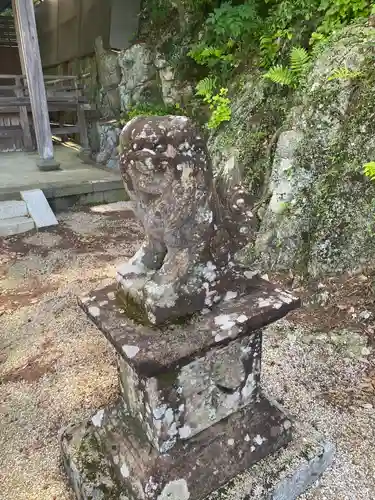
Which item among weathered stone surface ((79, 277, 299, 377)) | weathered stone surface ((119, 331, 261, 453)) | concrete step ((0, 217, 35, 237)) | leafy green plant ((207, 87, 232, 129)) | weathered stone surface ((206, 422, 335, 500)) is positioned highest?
leafy green plant ((207, 87, 232, 129))

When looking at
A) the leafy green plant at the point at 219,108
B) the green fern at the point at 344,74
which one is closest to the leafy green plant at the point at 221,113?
the leafy green plant at the point at 219,108

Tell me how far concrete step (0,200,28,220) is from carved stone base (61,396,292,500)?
444 centimetres

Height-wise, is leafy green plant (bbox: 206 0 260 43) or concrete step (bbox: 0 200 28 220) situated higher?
leafy green plant (bbox: 206 0 260 43)

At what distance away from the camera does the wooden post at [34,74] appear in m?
7.05

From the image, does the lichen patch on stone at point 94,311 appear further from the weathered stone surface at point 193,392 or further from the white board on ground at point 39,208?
the white board on ground at point 39,208

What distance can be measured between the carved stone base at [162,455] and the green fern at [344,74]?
2983 millimetres

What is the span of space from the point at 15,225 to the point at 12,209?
0.40 metres

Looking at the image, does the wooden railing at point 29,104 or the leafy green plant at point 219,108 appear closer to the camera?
the leafy green plant at point 219,108

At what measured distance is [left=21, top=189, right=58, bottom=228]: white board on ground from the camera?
578cm

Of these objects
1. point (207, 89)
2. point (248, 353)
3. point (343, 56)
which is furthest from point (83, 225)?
point (248, 353)

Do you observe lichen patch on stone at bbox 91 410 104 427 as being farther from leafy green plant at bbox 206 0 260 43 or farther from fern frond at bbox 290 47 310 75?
leafy green plant at bbox 206 0 260 43

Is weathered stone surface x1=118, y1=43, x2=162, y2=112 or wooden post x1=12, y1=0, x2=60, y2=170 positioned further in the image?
weathered stone surface x1=118, y1=43, x2=162, y2=112

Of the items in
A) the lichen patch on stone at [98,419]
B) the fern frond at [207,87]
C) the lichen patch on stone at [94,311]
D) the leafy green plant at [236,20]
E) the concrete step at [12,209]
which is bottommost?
the concrete step at [12,209]

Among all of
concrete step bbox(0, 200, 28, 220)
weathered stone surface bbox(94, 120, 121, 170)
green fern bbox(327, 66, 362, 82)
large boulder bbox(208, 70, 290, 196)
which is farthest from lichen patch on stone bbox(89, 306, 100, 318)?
weathered stone surface bbox(94, 120, 121, 170)
